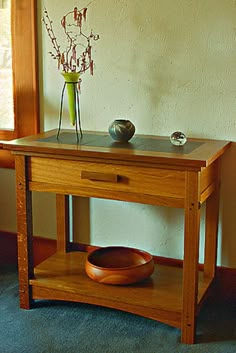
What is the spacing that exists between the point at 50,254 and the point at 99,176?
0.88 m

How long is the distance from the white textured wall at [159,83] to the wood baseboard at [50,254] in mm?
41

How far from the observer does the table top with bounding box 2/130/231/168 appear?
6.87ft

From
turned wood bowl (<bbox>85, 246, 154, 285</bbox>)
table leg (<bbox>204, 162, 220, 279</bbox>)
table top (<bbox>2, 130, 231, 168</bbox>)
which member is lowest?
turned wood bowl (<bbox>85, 246, 154, 285</bbox>)

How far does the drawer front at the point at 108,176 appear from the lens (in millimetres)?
2121

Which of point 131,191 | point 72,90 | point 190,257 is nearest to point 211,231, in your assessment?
point 190,257

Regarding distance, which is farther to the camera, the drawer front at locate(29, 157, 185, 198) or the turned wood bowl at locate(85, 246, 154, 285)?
the turned wood bowl at locate(85, 246, 154, 285)

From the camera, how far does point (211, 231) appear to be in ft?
8.22

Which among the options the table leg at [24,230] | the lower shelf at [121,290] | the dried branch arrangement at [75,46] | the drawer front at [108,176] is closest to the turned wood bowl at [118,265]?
the lower shelf at [121,290]

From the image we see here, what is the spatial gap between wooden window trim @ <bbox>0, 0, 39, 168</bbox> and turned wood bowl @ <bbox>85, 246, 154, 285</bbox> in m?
0.72

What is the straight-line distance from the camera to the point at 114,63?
2602mm

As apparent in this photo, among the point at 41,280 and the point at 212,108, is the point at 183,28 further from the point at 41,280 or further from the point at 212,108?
the point at 41,280

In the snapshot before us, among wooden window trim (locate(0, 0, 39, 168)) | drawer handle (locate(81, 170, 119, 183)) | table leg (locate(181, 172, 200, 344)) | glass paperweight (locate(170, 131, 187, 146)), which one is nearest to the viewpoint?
table leg (locate(181, 172, 200, 344))

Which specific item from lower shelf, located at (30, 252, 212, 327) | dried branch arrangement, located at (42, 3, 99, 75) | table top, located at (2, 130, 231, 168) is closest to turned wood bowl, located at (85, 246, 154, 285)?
lower shelf, located at (30, 252, 212, 327)

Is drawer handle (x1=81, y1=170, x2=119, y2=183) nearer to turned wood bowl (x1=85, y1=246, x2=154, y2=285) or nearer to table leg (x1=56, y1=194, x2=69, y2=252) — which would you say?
turned wood bowl (x1=85, y1=246, x2=154, y2=285)
